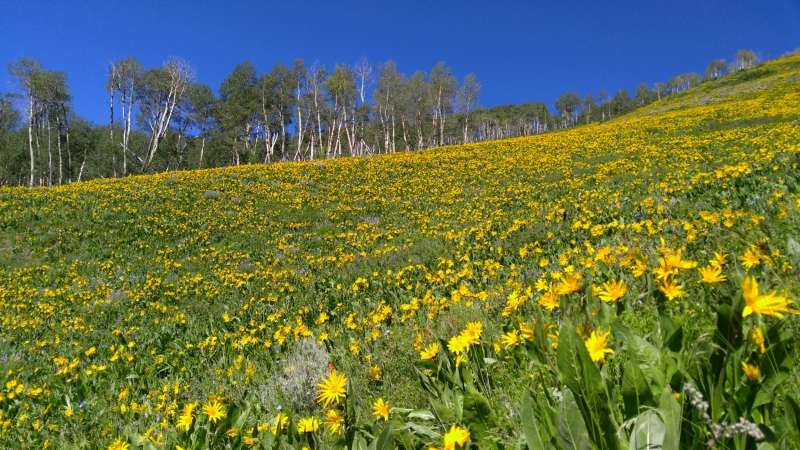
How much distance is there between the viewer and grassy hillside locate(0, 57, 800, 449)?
1180 mm

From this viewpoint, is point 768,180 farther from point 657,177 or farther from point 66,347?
point 66,347

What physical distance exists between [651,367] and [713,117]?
26562 mm

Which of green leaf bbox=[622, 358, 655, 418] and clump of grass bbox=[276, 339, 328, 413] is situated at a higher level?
green leaf bbox=[622, 358, 655, 418]

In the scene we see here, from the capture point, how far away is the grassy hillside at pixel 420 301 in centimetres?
118

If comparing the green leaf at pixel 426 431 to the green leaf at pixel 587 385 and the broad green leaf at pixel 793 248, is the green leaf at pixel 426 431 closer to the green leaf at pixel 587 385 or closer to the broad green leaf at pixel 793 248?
the green leaf at pixel 587 385

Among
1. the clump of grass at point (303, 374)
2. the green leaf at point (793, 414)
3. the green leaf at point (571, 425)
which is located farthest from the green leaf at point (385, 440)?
the clump of grass at point (303, 374)

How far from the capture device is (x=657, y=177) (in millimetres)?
9438

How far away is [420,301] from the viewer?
16.0ft

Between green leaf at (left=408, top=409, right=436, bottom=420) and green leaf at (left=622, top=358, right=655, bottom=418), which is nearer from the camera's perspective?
green leaf at (left=622, top=358, right=655, bottom=418)

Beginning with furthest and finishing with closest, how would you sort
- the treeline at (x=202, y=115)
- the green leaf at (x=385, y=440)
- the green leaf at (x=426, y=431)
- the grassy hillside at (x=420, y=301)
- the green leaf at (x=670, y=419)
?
the treeline at (x=202, y=115)
the green leaf at (x=426, y=431)
the green leaf at (x=385, y=440)
the grassy hillside at (x=420, y=301)
the green leaf at (x=670, y=419)

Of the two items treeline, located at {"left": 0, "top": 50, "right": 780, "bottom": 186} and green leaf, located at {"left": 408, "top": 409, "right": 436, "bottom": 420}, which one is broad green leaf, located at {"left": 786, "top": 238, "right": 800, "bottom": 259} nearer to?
green leaf, located at {"left": 408, "top": 409, "right": 436, "bottom": 420}

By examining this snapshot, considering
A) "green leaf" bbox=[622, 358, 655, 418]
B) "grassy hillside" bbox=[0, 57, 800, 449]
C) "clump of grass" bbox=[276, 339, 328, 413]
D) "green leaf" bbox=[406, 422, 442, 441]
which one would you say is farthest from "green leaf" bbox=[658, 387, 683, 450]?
"clump of grass" bbox=[276, 339, 328, 413]

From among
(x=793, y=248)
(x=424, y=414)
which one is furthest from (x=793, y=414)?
(x=793, y=248)

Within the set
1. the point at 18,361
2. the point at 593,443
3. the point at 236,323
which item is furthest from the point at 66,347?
the point at 593,443
